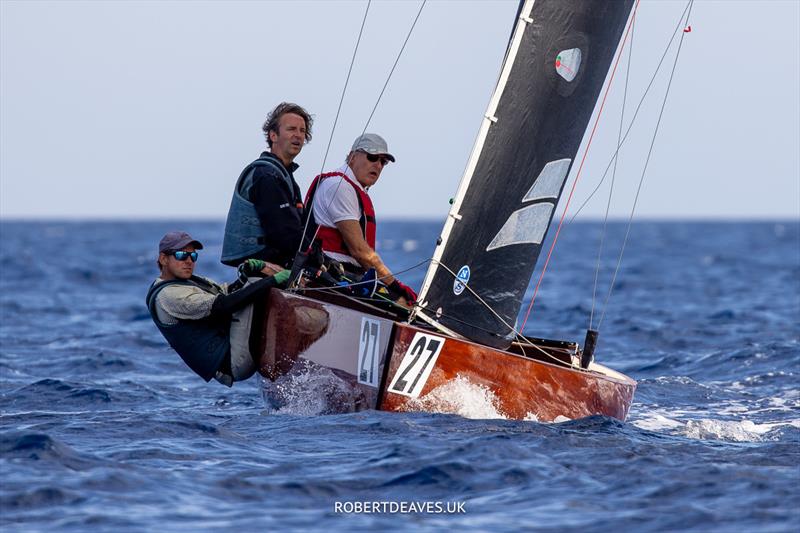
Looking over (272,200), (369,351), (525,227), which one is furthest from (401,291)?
(272,200)

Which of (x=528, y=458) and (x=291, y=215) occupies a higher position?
(x=291, y=215)

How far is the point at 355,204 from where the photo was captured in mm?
6520

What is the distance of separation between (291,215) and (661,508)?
2.80m

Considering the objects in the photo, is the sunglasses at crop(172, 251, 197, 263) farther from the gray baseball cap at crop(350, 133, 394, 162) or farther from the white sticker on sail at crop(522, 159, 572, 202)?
the white sticker on sail at crop(522, 159, 572, 202)

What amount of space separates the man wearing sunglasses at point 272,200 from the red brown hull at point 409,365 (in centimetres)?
48

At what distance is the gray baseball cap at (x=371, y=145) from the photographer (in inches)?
255

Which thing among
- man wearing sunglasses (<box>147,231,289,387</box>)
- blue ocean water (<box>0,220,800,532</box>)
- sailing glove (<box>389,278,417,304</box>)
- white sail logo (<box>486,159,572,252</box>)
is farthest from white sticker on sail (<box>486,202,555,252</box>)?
man wearing sunglasses (<box>147,231,289,387</box>)

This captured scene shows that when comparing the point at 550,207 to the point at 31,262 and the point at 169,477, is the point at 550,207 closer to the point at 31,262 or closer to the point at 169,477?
the point at 169,477

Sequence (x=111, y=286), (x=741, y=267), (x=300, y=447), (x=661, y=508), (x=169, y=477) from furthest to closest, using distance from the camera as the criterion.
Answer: (x=741, y=267) → (x=111, y=286) → (x=300, y=447) → (x=169, y=477) → (x=661, y=508)

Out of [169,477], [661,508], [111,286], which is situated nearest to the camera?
[661,508]

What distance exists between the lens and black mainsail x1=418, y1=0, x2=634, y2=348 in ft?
20.6

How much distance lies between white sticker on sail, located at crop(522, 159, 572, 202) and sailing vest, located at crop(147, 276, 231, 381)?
183 centimetres

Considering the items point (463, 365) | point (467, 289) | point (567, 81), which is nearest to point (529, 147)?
point (567, 81)

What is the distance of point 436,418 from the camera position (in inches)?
236
